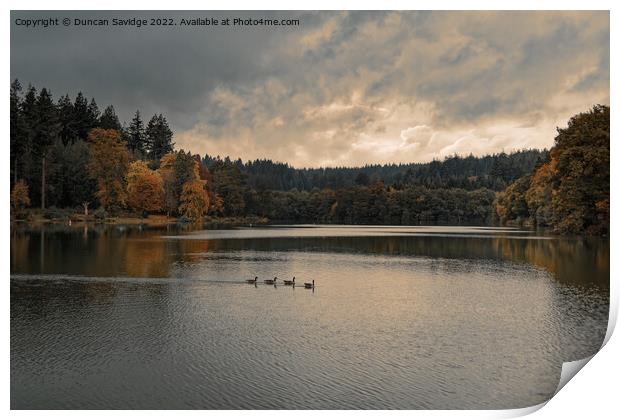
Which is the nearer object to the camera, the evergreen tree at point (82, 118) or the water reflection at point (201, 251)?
the water reflection at point (201, 251)

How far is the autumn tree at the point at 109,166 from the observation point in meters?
48.3

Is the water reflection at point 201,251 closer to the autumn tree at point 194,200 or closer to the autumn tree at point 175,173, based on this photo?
the autumn tree at point 175,173

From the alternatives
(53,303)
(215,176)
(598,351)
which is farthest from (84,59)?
(215,176)

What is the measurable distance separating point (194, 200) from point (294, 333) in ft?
179

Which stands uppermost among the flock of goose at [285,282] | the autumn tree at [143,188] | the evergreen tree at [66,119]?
the evergreen tree at [66,119]

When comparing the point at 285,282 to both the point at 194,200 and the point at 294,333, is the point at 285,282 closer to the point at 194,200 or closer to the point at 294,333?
the point at 294,333

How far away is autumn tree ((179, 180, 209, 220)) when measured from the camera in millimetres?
65188

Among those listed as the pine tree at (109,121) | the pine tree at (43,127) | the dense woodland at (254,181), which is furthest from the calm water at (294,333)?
the pine tree at (109,121)

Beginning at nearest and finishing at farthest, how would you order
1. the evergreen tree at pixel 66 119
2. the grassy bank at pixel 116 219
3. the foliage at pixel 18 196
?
the foliage at pixel 18 196
the grassy bank at pixel 116 219
the evergreen tree at pixel 66 119

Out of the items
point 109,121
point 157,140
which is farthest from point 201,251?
point 157,140

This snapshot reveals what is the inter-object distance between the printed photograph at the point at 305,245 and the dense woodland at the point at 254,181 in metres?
0.36

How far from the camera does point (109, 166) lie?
5094 centimetres

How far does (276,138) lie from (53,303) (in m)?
18.3

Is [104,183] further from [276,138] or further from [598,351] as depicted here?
[598,351]
